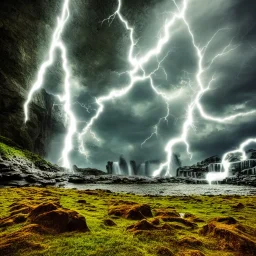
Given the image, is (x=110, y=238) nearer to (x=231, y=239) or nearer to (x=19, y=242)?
(x=19, y=242)

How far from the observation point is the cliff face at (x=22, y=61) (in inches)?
2596

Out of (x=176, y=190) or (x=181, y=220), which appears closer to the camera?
(x=181, y=220)

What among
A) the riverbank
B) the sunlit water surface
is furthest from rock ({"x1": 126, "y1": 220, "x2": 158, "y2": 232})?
the sunlit water surface

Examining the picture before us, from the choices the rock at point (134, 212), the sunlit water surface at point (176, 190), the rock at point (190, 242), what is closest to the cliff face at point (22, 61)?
the sunlit water surface at point (176, 190)

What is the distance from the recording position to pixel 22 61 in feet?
240

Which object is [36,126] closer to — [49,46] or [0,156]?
[49,46]

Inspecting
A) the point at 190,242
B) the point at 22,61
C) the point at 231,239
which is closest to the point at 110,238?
the point at 190,242

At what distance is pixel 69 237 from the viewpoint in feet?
12.5

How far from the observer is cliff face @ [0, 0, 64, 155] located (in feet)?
216

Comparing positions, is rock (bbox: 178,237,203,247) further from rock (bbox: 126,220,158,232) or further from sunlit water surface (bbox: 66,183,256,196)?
sunlit water surface (bbox: 66,183,256,196)

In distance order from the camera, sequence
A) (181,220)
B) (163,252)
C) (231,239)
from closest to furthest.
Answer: (163,252)
(231,239)
(181,220)

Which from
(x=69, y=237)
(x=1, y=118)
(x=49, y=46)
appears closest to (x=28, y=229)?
(x=69, y=237)

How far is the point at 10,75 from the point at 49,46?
91.3 ft

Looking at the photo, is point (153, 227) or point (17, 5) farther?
point (17, 5)
